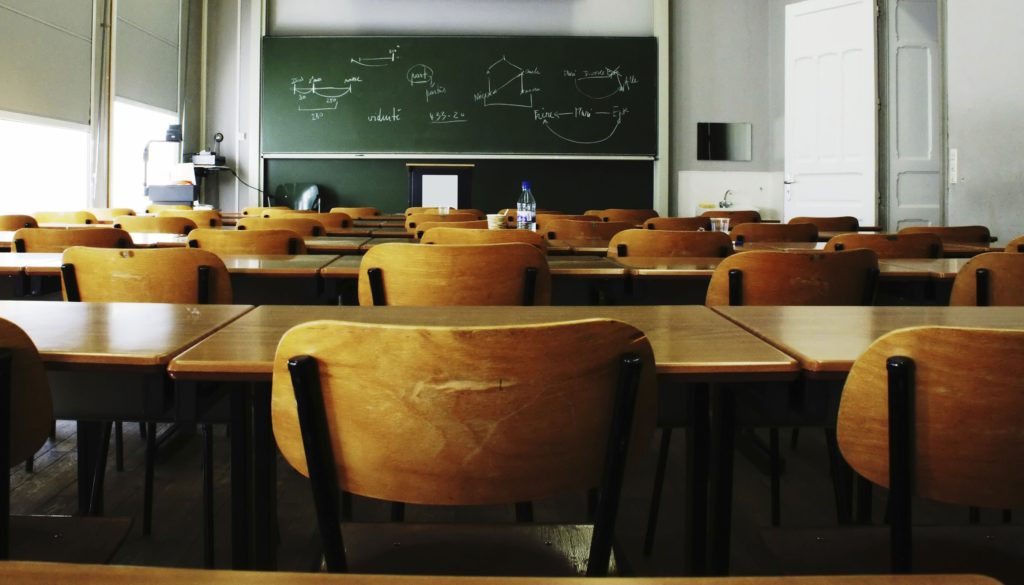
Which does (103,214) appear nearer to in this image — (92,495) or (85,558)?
(92,495)

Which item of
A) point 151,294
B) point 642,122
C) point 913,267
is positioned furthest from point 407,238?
point 642,122

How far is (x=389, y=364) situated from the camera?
2.71 feet

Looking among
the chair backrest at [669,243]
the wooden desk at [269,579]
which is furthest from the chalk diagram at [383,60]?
the wooden desk at [269,579]

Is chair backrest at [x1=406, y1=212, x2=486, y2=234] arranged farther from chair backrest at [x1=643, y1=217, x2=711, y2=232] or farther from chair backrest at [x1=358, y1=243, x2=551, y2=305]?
chair backrest at [x1=358, y1=243, x2=551, y2=305]

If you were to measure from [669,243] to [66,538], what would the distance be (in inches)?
86.3

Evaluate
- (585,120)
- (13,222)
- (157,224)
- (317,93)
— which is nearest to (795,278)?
(157,224)

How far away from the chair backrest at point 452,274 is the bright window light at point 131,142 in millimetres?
6770

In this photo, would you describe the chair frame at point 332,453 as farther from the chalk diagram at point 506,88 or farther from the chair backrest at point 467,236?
the chalk diagram at point 506,88

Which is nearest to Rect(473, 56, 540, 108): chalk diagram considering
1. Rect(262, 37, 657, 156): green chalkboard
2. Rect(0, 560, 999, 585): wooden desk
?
Rect(262, 37, 657, 156): green chalkboard

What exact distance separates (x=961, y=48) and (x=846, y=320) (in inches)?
199

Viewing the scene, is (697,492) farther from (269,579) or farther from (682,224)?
(682,224)

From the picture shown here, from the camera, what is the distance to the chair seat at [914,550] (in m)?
1.09

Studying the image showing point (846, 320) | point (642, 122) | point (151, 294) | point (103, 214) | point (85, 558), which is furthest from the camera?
point (642, 122)

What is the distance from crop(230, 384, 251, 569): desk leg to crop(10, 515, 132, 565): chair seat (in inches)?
6.6
